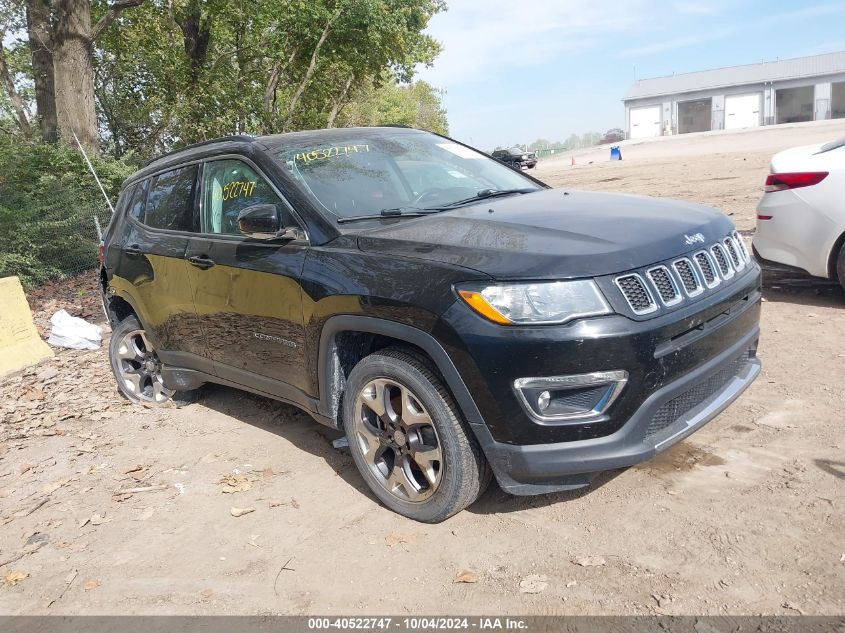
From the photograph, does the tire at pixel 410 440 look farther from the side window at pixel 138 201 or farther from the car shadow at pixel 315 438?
the side window at pixel 138 201

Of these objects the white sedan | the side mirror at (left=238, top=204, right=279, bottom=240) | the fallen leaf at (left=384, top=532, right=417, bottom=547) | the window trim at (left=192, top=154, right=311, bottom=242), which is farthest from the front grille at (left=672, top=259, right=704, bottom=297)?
the white sedan

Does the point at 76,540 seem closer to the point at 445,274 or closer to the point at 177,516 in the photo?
the point at 177,516

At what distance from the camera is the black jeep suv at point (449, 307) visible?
2.85 meters

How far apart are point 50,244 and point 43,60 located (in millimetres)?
7517

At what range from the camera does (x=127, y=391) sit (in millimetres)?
5727

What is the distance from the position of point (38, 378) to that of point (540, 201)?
17.3 ft

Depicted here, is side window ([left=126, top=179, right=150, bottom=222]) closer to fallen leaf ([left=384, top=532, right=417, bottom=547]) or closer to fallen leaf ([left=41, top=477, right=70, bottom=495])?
fallen leaf ([left=41, top=477, right=70, bottom=495])

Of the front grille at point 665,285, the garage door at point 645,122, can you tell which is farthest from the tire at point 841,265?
the garage door at point 645,122

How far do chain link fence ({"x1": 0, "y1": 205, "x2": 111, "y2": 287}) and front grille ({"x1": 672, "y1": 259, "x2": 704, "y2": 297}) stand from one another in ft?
33.5

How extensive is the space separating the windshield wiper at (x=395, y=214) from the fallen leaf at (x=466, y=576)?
1.76 meters

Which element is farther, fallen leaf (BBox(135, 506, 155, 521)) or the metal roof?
the metal roof

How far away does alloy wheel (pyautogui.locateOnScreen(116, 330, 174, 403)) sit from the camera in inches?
219

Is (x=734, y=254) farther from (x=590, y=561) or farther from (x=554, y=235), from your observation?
(x=590, y=561)

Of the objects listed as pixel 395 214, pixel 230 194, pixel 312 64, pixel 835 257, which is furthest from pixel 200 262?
pixel 312 64
